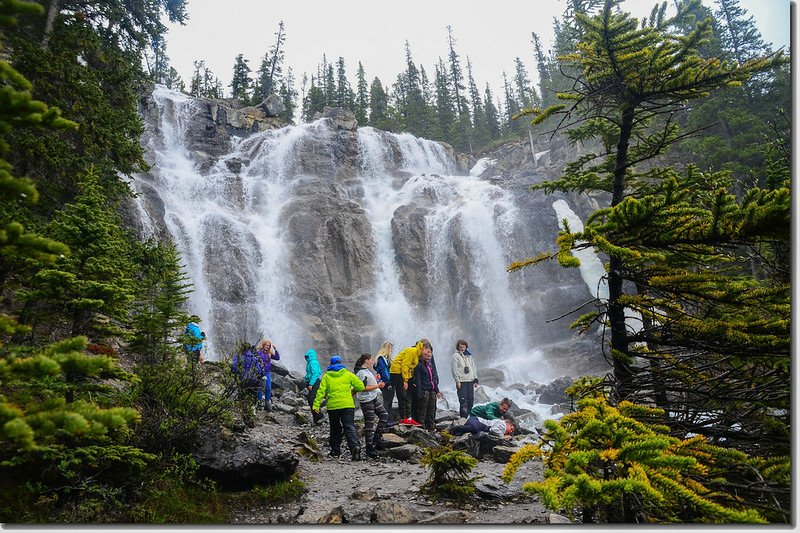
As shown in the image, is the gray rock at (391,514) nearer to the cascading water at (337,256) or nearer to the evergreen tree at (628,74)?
the evergreen tree at (628,74)

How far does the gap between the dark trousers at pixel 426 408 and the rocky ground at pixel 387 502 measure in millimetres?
1974

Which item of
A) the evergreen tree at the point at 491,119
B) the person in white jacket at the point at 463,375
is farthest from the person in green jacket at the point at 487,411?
the evergreen tree at the point at 491,119

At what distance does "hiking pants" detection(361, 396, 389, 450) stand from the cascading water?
8.56 metres

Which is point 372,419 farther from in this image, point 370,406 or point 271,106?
point 271,106

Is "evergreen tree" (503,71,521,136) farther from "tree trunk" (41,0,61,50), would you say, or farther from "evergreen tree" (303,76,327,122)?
"tree trunk" (41,0,61,50)

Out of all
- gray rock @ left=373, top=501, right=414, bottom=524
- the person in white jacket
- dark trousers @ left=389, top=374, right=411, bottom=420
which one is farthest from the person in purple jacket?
gray rock @ left=373, top=501, right=414, bottom=524

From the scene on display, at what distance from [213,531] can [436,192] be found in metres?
22.6

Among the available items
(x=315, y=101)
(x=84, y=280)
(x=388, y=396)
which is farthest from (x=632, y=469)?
(x=315, y=101)

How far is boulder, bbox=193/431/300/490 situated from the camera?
168 inches

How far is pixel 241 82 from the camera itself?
117 feet

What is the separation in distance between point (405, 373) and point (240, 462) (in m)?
3.77

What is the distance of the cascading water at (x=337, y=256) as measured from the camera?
17.5 m

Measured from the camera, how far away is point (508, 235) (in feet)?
70.5

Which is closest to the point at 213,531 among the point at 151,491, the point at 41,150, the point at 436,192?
the point at 151,491
